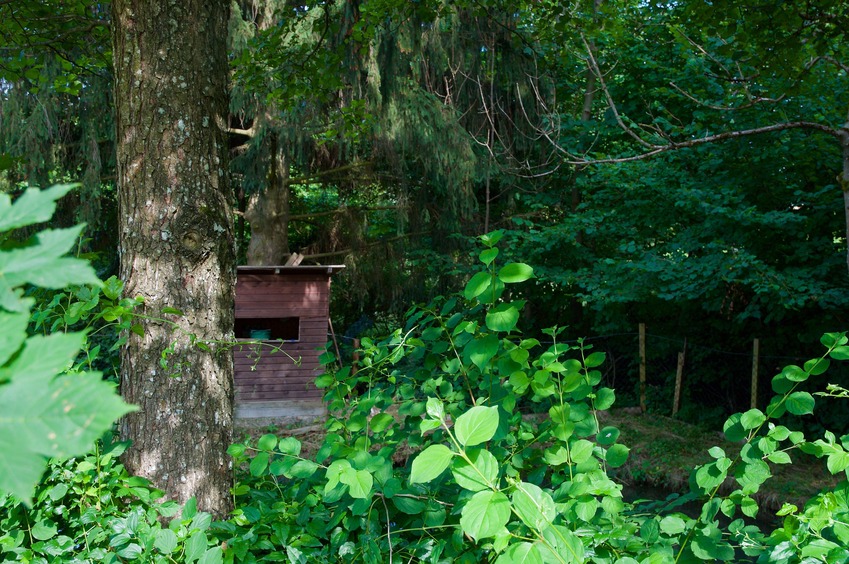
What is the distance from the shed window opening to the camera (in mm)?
12387

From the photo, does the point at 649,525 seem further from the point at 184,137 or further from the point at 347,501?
the point at 184,137

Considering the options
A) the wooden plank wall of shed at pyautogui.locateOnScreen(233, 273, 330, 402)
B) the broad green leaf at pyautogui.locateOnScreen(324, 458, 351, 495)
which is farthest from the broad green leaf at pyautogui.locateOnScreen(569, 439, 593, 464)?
the wooden plank wall of shed at pyautogui.locateOnScreen(233, 273, 330, 402)

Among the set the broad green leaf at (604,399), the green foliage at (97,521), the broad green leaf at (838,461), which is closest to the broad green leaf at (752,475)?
the broad green leaf at (838,461)

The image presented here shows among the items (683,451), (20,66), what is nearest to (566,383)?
(20,66)

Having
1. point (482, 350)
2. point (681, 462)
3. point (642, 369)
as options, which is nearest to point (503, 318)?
point (482, 350)

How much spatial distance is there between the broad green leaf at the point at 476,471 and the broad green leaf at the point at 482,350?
1.68 feet

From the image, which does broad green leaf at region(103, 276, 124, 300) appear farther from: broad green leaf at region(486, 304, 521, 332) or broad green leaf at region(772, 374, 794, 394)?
broad green leaf at region(772, 374, 794, 394)

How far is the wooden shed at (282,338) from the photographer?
12.2 meters

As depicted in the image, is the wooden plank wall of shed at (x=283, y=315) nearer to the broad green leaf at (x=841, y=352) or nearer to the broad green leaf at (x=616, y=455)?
the broad green leaf at (x=616, y=455)

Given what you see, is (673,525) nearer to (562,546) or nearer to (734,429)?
(734,429)

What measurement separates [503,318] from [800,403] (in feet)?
2.16

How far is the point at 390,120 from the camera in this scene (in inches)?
437

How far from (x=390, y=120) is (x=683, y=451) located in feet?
19.8

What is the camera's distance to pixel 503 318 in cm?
173
